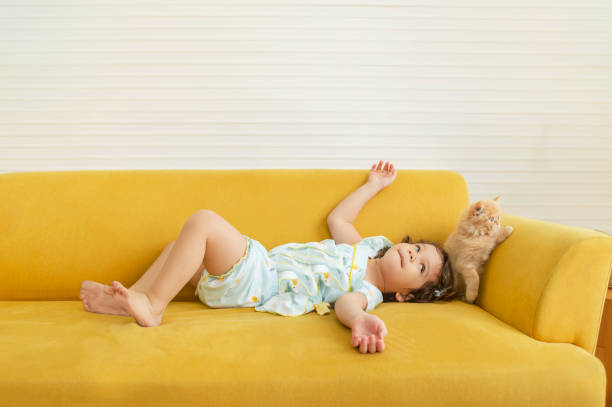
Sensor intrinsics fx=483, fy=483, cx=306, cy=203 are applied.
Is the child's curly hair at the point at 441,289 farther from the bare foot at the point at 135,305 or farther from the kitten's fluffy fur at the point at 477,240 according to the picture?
the bare foot at the point at 135,305

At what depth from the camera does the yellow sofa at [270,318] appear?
1141 millimetres

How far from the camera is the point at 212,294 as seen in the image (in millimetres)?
1666

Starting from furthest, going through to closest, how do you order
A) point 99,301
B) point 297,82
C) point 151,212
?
point 297,82, point 151,212, point 99,301

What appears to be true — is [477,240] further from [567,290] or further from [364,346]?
[364,346]

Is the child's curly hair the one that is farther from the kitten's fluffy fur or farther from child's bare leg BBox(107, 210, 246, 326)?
child's bare leg BBox(107, 210, 246, 326)

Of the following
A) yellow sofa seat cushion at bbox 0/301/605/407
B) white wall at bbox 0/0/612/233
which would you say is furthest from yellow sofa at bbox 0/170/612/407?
white wall at bbox 0/0/612/233

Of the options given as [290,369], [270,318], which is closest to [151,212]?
[270,318]

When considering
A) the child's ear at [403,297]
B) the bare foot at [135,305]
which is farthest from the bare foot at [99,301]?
the child's ear at [403,297]

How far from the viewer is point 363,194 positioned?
1890 millimetres

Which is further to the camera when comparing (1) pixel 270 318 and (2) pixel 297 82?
(2) pixel 297 82

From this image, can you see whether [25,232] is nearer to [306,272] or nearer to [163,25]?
[306,272]

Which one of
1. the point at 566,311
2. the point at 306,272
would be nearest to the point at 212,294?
the point at 306,272

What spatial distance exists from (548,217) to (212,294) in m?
1.94

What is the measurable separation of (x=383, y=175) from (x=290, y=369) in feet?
3.27
